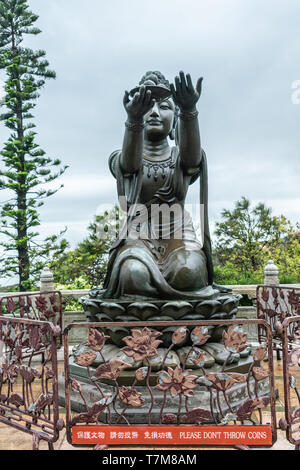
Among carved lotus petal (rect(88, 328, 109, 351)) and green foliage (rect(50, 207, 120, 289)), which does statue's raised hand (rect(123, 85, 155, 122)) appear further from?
green foliage (rect(50, 207, 120, 289))

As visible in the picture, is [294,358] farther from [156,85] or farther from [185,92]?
[156,85]

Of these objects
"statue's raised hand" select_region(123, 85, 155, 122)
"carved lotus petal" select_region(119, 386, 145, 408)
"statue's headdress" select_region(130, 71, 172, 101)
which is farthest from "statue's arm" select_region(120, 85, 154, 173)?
"carved lotus petal" select_region(119, 386, 145, 408)

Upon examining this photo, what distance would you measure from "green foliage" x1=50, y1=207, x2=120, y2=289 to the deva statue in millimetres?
6435

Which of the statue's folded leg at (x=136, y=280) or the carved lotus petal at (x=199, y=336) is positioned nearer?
the carved lotus petal at (x=199, y=336)

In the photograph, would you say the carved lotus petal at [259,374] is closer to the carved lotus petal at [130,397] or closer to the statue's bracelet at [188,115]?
the carved lotus petal at [130,397]

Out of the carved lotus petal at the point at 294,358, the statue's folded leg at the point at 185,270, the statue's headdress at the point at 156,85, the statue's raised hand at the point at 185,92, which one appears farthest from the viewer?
the statue's headdress at the point at 156,85

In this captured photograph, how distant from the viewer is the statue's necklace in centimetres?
368

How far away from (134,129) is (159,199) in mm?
728

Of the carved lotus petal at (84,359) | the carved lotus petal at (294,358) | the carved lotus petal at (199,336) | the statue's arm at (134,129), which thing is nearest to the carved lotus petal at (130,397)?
the carved lotus petal at (84,359)

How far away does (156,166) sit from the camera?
→ 12.2 ft

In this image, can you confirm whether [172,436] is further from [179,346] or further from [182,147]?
[182,147]

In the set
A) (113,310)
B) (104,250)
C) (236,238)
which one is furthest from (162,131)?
(236,238)

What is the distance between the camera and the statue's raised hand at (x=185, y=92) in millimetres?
2973

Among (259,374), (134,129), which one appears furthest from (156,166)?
(259,374)
